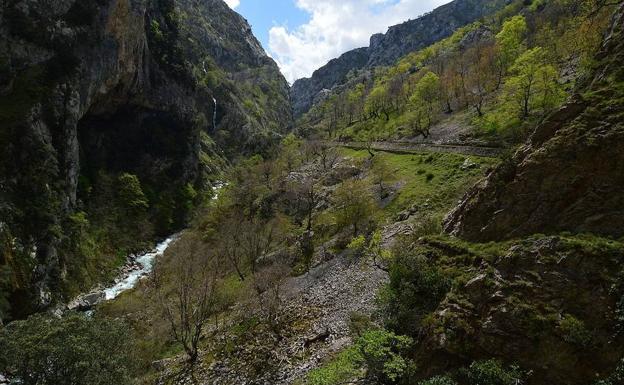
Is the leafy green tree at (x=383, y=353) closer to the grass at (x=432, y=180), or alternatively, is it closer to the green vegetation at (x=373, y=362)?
the green vegetation at (x=373, y=362)

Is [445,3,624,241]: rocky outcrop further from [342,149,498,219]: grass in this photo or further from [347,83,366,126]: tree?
[347,83,366,126]: tree

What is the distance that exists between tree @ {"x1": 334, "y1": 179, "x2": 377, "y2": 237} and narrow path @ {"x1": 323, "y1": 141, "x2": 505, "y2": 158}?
16686 mm

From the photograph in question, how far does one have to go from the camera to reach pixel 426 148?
70.2 meters

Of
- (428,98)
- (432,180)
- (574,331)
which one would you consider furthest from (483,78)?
(574,331)

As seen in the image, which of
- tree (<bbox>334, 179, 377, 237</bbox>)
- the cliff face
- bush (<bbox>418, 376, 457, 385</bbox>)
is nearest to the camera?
bush (<bbox>418, 376, 457, 385</bbox>)

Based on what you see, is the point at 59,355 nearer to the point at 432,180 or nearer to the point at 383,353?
the point at 383,353

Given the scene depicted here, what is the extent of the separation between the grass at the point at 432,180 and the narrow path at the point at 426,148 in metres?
1.32

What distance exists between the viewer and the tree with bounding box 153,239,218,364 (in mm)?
31781

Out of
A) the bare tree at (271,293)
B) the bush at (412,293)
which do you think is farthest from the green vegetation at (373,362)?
the bare tree at (271,293)

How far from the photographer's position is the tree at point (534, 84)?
5384cm

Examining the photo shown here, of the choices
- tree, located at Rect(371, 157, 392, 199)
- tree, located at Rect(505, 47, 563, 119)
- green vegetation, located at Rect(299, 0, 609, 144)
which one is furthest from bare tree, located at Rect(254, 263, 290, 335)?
tree, located at Rect(505, 47, 563, 119)

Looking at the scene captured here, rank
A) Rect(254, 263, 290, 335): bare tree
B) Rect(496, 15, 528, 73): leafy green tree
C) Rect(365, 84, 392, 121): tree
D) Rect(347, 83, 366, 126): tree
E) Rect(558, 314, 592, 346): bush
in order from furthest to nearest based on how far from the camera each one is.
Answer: Rect(347, 83, 366, 126): tree
Rect(365, 84, 392, 121): tree
Rect(496, 15, 528, 73): leafy green tree
Rect(254, 263, 290, 335): bare tree
Rect(558, 314, 592, 346): bush

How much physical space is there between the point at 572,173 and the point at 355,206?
31.9 metres

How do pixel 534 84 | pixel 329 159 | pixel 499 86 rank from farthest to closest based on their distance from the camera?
pixel 329 159 → pixel 499 86 → pixel 534 84
